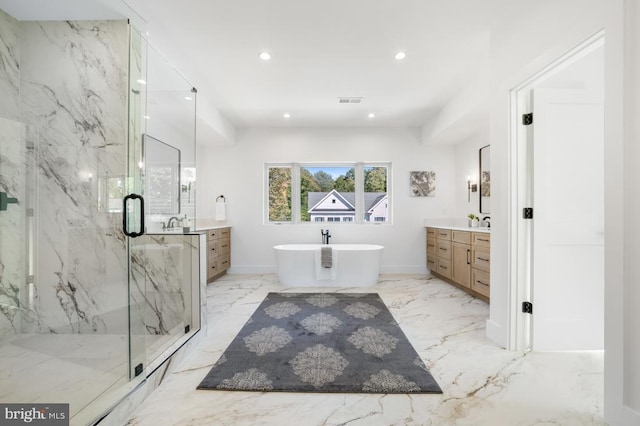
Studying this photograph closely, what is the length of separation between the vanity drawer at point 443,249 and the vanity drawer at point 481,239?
707 mm

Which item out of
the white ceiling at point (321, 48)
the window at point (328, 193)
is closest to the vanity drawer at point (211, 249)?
the window at point (328, 193)

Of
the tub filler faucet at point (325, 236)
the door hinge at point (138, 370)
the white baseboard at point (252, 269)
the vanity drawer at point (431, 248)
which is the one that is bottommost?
the white baseboard at point (252, 269)

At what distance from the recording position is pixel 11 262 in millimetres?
2188

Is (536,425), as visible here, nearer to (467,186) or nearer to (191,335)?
(191,335)

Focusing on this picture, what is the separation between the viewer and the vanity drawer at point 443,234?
14.2 ft

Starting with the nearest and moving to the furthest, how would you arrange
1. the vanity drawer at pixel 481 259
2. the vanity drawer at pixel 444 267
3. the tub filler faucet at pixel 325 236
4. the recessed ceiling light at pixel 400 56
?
1. the recessed ceiling light at pixel 400 56
2. the vanity drawer at pixel 481 259
3. the vanity drawer at pixel 444 267
4. the tub filler faucet at pixel 325 236

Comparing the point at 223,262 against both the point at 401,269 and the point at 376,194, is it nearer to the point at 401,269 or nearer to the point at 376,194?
the point at 376,194

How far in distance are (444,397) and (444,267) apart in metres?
3.06

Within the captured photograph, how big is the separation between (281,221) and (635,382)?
467cm

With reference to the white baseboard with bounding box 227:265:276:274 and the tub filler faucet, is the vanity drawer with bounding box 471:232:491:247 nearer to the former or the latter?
the tub filler faucet

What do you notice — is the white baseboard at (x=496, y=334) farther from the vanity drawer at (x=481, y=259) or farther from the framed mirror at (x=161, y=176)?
the framed mirror at (x=161, y=176)

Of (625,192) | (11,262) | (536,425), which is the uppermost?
(625,192)

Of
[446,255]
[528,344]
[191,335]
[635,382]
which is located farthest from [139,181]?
[446,255]

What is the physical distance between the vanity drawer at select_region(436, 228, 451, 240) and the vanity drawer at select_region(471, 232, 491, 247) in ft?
2.23
